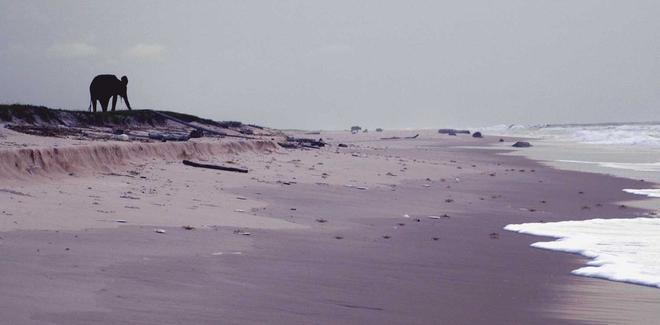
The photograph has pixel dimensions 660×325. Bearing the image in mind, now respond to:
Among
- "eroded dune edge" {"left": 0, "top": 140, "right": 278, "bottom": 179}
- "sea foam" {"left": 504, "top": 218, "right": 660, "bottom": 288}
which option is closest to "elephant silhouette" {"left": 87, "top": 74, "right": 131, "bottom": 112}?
"eroded dune edge" {"left": 0, "top": 140, "right": 278, "bottom": 179}

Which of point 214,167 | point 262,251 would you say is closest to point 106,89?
point 214,167

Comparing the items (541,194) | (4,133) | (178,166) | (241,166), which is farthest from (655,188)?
(4,133)

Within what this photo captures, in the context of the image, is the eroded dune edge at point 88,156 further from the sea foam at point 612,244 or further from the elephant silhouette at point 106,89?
the elephant silhouette at point 106,89

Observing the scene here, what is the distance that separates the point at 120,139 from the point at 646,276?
36.4ft

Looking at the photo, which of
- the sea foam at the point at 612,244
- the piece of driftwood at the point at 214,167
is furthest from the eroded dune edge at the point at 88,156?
the sea foam at the point at 612,244

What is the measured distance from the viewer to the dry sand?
5180mm

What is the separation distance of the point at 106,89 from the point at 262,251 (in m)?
17.6

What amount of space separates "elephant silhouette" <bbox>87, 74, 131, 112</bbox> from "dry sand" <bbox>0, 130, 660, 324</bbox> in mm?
9898

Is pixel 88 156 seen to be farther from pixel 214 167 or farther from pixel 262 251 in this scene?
pixel 262 251

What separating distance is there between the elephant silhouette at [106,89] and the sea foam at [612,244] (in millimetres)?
15796

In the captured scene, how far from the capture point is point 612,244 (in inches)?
335

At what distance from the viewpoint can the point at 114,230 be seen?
752 cm

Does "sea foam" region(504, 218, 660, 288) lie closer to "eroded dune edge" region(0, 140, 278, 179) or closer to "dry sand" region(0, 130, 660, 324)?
"dry sand" region(0, 130, 660, 324)

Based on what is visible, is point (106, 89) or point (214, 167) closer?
point (214, 167)
